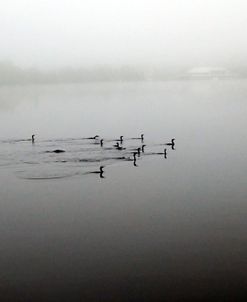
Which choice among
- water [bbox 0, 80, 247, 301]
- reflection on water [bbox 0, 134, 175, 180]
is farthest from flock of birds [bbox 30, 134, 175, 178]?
water [bbox 0, 80, 247, 301]

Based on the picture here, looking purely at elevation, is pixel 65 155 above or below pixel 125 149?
below

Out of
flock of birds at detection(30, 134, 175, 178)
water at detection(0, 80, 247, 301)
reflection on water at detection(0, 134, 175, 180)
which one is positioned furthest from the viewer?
flock of birds at detection(30, 134, 175, 178)

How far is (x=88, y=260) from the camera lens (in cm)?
1606

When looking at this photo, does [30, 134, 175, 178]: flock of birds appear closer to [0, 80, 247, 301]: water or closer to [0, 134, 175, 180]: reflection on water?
[0, 134, 175, 180]: reflection on water

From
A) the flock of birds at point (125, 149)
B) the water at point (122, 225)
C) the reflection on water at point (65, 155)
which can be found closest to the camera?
the water at point (122, 225)

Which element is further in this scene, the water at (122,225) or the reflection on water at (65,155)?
the reflection on water at (65,155)

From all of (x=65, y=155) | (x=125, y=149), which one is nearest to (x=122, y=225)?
(x=65, y=155)

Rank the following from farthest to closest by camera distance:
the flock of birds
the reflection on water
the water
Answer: the flock of birds → the reflection on water → the water

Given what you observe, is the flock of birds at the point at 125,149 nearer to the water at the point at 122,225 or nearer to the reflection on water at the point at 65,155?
the reflection on water at the point at 65,155

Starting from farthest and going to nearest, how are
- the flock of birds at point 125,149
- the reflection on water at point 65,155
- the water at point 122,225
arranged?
the flock of birds at point 125,149
the reflection on water at point 65,155
the water at point 122,225

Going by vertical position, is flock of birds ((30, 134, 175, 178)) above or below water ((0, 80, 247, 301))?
above

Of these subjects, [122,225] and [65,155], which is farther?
[65,155]

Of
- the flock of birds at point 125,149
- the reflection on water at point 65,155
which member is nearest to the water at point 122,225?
the reflection on water at point 65,155

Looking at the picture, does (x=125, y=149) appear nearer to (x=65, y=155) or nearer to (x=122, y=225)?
(x=65, y=155)
